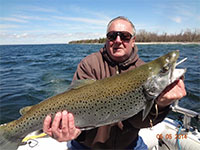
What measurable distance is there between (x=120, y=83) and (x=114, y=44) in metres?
0.93

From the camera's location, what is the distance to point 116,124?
287 cm

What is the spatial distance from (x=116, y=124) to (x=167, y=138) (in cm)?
239

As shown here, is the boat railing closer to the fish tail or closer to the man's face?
the man's face

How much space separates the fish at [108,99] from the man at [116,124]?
171 mm

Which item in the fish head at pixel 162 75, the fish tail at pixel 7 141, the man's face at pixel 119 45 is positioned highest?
the man's face at pixel 119 45

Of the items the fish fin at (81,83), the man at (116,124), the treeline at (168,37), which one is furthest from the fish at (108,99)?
the treeline at (168,37)

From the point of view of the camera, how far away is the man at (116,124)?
8.07 ft

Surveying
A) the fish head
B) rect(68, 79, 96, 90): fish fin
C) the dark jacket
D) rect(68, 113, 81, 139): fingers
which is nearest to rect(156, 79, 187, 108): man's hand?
the fish head

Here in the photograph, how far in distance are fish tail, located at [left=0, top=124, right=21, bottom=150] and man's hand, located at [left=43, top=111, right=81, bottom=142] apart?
595mm

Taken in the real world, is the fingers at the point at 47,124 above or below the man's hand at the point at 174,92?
below

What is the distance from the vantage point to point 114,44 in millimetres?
3049
